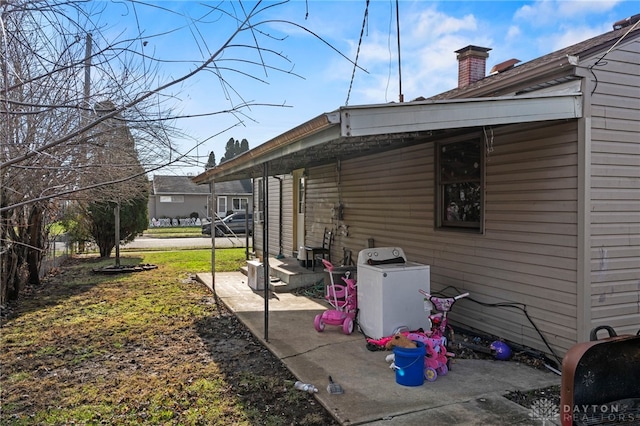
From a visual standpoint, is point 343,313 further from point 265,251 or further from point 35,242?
point 35,242

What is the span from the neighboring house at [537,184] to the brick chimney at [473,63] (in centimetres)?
260

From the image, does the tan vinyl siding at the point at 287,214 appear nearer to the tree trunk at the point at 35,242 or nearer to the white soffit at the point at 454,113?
the tree trunk at the point at 35,242

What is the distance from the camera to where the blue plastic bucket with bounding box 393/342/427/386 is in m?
3.82

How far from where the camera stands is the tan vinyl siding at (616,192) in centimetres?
404

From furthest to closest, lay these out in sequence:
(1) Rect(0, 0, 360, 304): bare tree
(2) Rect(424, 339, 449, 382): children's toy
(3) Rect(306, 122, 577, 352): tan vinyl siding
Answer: (3) Rect(306, 122, 577, 352): tan vinyl siding → (2) Rect(424, 339, 449, 382): children's toy → (1) Rect(0, 0, 360, 304): bare tree

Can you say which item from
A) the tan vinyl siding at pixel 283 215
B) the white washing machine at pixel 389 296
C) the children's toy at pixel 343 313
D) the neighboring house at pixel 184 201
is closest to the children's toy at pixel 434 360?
the white washing machine at pixel 389 296

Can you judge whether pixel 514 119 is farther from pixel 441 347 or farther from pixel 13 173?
pixel 13 173

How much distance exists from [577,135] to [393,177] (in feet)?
10.2

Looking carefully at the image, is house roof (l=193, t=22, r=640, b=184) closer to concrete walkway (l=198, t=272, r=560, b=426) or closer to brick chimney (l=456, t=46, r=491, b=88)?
concrete walkway (l=198, t=272, r=560, b=426)

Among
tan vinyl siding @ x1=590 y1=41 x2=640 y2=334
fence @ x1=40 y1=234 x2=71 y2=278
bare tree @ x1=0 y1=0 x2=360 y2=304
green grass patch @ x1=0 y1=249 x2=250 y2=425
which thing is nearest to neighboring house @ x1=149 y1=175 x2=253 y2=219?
fence @ x1=40 y1=234 x2=71 y2=278

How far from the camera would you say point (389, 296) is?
503cm

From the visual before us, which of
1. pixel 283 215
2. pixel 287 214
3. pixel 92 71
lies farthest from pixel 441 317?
pixel 283 215

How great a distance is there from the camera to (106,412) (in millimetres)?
3561

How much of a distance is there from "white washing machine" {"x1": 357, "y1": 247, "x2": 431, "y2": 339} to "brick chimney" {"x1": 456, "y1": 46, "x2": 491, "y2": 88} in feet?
13.4
